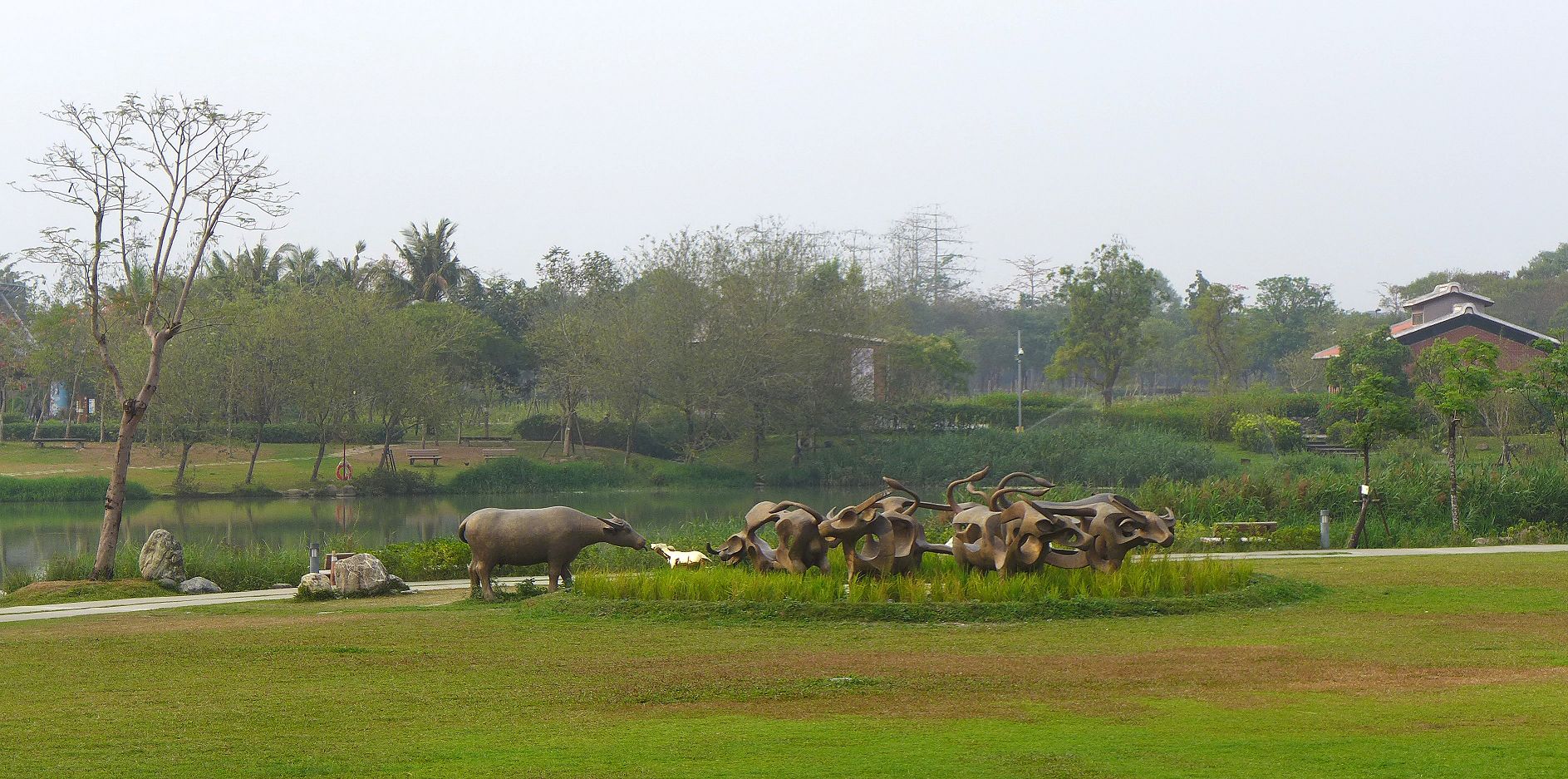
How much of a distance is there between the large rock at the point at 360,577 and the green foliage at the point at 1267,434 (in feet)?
128

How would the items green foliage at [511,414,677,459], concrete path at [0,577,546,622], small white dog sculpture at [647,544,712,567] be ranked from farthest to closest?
green foliage at [511,414,677,459], small white dog sculpture at [647,544,712,567], concrete path at [0,577,546,622]

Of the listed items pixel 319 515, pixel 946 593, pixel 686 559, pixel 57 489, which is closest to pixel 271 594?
pixel 686 559

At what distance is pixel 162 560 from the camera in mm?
20531

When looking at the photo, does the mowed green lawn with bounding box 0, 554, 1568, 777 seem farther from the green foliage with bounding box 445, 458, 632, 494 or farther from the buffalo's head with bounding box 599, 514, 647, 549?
the green foliage with bounding box 445, 458, 632, 494

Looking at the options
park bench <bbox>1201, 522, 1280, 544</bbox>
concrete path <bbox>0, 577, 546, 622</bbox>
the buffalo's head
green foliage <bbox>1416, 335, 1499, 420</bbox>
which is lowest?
concrete path <bbox>0, 577, 546, 622</bbox>

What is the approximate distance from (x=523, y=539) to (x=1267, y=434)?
133ft

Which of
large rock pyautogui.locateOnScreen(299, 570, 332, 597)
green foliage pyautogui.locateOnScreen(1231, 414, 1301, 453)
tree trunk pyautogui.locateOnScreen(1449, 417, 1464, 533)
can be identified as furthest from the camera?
green foliage pyautogui.locateOnScreen(1231, 414, 1301, 453)

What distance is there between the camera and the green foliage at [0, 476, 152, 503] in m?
44.0

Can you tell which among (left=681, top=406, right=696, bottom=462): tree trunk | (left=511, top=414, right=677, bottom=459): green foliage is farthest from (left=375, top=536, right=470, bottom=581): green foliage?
(left=511, top=414, right=677, bottom=459): green foliage

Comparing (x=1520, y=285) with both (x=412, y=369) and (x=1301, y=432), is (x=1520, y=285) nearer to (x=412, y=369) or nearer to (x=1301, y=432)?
(x=1301, y=432)

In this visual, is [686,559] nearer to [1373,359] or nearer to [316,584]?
[316,584]

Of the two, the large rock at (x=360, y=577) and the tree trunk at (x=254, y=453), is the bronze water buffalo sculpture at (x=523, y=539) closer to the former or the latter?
the large rock at (x=360, y=577)

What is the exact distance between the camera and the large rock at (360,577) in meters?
18.4

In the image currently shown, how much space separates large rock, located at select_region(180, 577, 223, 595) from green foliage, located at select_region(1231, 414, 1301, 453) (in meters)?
39.7
